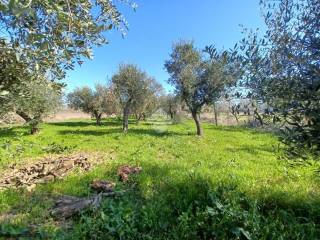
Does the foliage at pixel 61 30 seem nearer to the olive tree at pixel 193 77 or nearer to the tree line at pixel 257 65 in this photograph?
the tree line at pixel 257 65

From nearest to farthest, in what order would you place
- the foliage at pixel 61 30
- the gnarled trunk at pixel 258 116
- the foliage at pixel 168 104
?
the foliage at pixel 61 30, the gnarled trunk at pixel 258 116, the foliage at pixel 168 104

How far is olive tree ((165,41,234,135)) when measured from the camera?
29297 mm

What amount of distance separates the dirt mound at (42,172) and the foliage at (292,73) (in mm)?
7993

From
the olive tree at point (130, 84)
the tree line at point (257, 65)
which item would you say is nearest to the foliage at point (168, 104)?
the olive tree at point (130, 84)

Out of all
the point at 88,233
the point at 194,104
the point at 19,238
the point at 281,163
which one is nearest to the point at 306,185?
the point at 281,163

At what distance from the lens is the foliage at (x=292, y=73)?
231 inches

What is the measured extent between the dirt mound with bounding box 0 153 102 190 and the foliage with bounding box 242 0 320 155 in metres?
7.99

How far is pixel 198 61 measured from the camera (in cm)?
3072

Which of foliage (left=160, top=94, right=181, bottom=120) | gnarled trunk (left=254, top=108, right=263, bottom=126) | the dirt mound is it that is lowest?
the dirt mound

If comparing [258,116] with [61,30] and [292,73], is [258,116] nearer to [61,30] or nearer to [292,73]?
[292,73]

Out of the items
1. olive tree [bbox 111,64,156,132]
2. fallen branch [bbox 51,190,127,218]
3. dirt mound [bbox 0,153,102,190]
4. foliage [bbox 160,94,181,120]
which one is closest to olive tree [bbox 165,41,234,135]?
olive tree [bbox 111,64,156,132]

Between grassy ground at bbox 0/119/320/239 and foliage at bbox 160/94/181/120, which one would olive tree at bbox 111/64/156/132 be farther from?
foliage at bbox 160/94/181/120

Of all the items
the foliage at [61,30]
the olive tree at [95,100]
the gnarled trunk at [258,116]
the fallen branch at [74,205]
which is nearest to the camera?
the foliage at [61,30]

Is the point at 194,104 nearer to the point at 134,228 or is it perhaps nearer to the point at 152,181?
the point at 152,181
